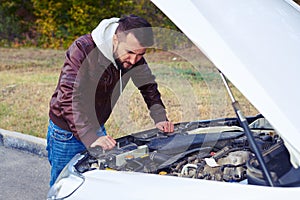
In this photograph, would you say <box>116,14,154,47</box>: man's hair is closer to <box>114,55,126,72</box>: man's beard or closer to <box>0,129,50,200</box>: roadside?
<box>114,55,126,72</box>: man's beard

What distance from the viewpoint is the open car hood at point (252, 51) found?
6.24 ft

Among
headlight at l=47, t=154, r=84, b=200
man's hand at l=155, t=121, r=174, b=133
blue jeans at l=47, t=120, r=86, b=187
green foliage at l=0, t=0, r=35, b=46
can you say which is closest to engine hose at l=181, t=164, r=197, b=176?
headlight at l=47, t=154, r=84, b=200

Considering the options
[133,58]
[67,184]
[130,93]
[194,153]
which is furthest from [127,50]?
[130,93]

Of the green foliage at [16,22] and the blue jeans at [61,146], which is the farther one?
the green foliage at [16,22]

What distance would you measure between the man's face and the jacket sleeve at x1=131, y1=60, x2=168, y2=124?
0.40 metres

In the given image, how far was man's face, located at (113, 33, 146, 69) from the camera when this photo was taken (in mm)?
2783

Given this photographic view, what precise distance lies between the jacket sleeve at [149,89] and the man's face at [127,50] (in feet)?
1.32

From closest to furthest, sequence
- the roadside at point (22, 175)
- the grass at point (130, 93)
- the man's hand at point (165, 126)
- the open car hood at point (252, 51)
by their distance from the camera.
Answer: the open car hood at point (252, 51) < the man's hand at point (165, 126) < the grass at point (130, 93) < the roadside at point (22, 175)

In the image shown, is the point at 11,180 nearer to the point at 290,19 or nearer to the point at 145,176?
the point at 145,176

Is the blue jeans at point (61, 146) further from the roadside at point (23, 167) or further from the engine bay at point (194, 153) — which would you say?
the roadside at point (23, 167)

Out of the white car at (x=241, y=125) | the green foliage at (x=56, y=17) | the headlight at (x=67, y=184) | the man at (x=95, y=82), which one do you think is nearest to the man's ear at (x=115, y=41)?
the man at (x=95, y=82)

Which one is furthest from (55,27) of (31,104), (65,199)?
(65,199)

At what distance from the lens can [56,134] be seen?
331 centimetres

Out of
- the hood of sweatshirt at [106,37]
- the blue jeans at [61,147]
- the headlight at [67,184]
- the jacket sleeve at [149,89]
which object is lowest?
the blue jeans at [61,147]
